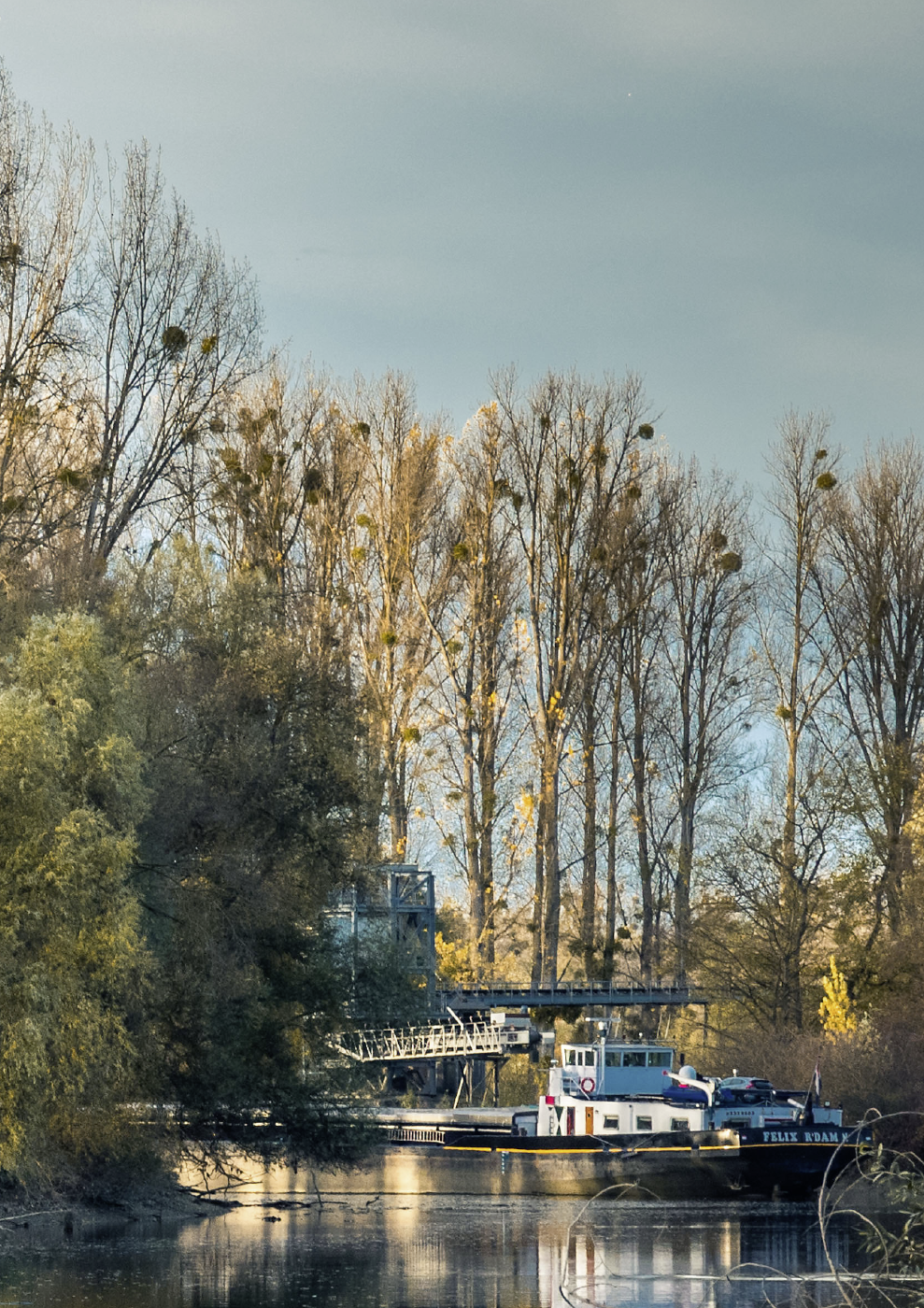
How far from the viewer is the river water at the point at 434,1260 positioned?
2417 cm

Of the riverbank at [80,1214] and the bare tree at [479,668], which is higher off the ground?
the bare tree at [479,668]

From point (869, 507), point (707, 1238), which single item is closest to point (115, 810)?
point (707, 1238)

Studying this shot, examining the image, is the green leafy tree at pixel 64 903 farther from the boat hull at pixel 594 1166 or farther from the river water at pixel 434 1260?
the boat hull at pixel 594 1166

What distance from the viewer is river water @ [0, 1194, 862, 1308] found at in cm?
2417

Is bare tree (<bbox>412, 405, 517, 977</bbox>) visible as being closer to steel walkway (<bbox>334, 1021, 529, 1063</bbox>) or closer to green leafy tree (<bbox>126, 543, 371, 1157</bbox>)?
steel walkway (<bbox>334, 1021, 529, 1063</bbox>)

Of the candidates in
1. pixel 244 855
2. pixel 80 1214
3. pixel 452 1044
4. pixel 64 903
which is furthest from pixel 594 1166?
pixel 64 903

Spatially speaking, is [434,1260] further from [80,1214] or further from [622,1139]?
[622,1139]

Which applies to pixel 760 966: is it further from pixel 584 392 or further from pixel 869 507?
pixel 584 392

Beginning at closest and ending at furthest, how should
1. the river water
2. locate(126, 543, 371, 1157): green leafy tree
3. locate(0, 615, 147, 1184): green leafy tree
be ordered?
the river water, locate(0, 615, 147, 1184): green leafy tree, locate(126, 543, 371, 1157): green leafy tree

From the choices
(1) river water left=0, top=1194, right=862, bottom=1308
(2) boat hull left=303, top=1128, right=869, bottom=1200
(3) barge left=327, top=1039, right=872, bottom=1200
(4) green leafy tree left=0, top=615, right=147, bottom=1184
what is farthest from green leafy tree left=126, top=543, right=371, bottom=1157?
(3) barge left=327, top=1039, right=872, bottom=1200

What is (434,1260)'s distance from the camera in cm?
2953

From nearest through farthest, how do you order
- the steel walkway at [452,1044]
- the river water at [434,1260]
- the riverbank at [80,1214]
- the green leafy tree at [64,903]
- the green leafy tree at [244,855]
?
the river water at [434,1260] < the green leafy tree at [64,903] < the riverbank at [80,1214] < the green leafy tree at [244,855] < the steel walkway at [452,1044]

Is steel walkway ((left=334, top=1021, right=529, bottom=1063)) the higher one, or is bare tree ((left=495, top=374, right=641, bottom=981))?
bare tree ((left=495, top=374, right=641, bottom=981))

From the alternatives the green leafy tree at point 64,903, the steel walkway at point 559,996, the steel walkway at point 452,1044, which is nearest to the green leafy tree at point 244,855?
the green leafy tree at point 64,903
